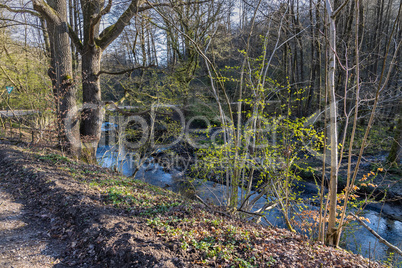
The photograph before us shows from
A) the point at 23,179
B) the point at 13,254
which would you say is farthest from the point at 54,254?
the point at 23,179

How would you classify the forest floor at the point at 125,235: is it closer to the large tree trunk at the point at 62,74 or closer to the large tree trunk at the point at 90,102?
the large tree trunk at the point at 62,74

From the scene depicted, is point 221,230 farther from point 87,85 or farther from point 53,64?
point 53,64

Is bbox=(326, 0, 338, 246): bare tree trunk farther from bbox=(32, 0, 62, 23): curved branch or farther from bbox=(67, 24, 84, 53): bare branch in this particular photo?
bbox=(67, 24, 84, 53): bare branch

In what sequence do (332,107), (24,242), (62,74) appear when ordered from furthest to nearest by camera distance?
(62,74), (332,107), (24,242)

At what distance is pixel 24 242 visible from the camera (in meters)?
3.23

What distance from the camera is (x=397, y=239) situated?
6.36 m

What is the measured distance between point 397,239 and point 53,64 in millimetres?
10979

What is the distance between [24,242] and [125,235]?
1483 mm

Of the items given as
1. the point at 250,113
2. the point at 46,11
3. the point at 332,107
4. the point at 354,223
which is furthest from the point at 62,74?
the point at 354,223

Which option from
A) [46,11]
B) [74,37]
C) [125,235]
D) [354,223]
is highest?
[46,11]

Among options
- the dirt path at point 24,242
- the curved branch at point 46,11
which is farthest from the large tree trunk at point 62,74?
the dirt path at point 24,242

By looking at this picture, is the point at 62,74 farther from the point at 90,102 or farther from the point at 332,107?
the point at 332,107

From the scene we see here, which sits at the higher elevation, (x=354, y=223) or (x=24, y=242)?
(x=24, y=242)

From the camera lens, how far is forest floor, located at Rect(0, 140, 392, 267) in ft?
9.27
